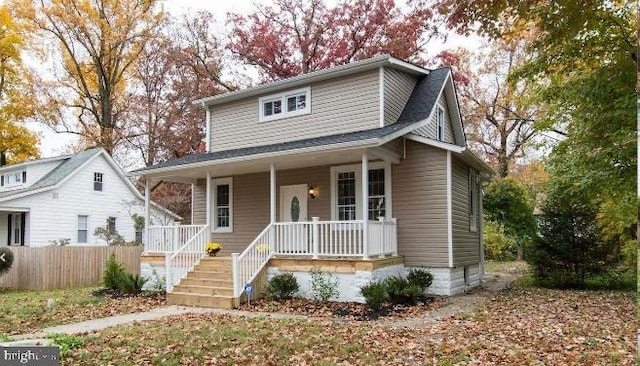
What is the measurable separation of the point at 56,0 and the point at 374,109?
21.1m

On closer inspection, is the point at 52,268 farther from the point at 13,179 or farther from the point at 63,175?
the point at 13,179

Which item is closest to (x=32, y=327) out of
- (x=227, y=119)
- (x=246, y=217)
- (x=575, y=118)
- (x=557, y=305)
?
(x=246, y=217)

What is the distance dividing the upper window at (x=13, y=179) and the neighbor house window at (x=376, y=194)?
1744 cm

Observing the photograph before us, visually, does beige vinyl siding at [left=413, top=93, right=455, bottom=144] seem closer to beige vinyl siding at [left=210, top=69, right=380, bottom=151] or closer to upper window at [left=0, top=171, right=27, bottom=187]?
beige vinyl siding at [left=210, top=69, right=380, bottom=151]

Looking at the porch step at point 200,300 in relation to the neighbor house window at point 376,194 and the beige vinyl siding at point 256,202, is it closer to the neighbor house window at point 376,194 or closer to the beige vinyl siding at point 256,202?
the beige vinyl siding at point 256,202

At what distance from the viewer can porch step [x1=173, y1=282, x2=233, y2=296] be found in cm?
1119

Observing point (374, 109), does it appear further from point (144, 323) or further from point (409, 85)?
point (144, 323)

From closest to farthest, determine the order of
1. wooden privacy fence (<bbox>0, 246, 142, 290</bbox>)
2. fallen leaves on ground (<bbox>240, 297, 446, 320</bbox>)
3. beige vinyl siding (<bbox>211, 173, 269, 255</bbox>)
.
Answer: fallen leaves on ground (<bbox>240, 297, 446, 320</bbox>), beige vinyl siding (<bbox>211, 173, 269, 255</bbox>), wooden privacy fence (<bbox>0, 246, 142, 290</bbox>)

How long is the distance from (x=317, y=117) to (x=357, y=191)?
8.14ft

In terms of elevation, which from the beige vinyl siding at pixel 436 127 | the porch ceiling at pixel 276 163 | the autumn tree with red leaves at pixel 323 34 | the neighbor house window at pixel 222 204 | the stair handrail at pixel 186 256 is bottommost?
the stair handrail at pixel 186 256

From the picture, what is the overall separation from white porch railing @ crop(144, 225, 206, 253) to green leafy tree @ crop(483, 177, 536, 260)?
13.5m

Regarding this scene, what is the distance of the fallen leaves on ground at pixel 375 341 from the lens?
6.18 meters

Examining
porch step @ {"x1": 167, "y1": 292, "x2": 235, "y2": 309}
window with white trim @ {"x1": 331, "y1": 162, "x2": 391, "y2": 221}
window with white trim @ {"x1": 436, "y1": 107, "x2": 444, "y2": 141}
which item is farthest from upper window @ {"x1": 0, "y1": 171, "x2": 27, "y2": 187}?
window with white trim @ {"x1": 436, "y1": 107, "x2": 444, "y2": 141}

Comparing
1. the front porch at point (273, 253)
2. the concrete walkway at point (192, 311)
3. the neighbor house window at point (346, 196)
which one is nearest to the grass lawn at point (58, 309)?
the concrete walkway at point (192, 311)
